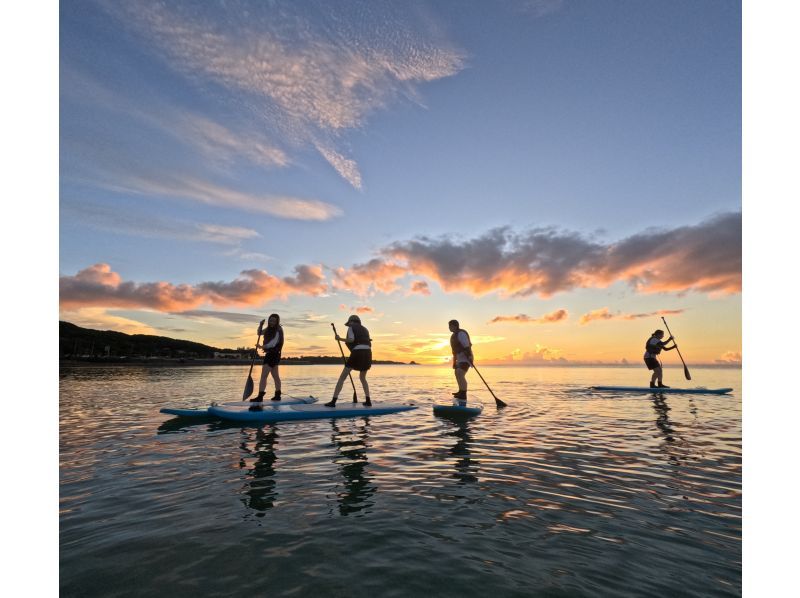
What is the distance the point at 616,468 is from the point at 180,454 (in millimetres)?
8944

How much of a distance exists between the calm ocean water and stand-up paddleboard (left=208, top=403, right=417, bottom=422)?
188cm

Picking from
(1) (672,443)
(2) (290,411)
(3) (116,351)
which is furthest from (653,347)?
(3) (116,351)

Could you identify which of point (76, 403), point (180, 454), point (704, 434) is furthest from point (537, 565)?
point (76, 403)

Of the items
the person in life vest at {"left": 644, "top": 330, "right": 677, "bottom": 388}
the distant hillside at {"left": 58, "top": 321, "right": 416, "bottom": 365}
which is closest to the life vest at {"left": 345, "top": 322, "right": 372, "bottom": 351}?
the person in life vest at {"left": 644, "top": 330, "right": 677, "bottom": 388}

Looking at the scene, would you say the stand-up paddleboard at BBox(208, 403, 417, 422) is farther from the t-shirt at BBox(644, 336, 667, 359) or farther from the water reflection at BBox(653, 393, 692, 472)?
the t-shirt at BBox(644, 336, 667, 359)

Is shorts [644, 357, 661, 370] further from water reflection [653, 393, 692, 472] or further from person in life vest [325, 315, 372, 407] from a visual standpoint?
person in life vest [325, 315, 372, 407]

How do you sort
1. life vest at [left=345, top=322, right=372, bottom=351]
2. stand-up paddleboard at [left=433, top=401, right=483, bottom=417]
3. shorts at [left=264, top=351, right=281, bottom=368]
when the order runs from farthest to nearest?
life vest at [left=345, top=322, right=372, bottom=351]
stand-up paddleboard at [left=433, top=401, right=483, bottom=417]
shorts at [left=264, top=351, right=281, bottom=368]

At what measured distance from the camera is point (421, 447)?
30.3 ft

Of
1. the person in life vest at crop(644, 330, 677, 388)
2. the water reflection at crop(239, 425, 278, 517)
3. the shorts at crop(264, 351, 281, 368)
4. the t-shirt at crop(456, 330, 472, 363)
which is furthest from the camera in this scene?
the person in life vest at crop(644, 330, 677, 388)

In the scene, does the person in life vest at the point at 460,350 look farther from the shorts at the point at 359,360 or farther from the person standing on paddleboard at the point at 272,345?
the person standing on paddleboard at the point at 272,345

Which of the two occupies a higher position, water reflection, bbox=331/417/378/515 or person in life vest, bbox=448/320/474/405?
person in life vest, bbox=448/320/474/405

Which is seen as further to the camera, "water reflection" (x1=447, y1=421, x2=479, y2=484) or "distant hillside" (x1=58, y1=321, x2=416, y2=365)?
"distant hillside" (x1=58, y1=321, x2=416, y2=365)

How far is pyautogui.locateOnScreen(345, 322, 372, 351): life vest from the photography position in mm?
14148

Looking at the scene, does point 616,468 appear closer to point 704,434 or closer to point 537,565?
point 537,565
